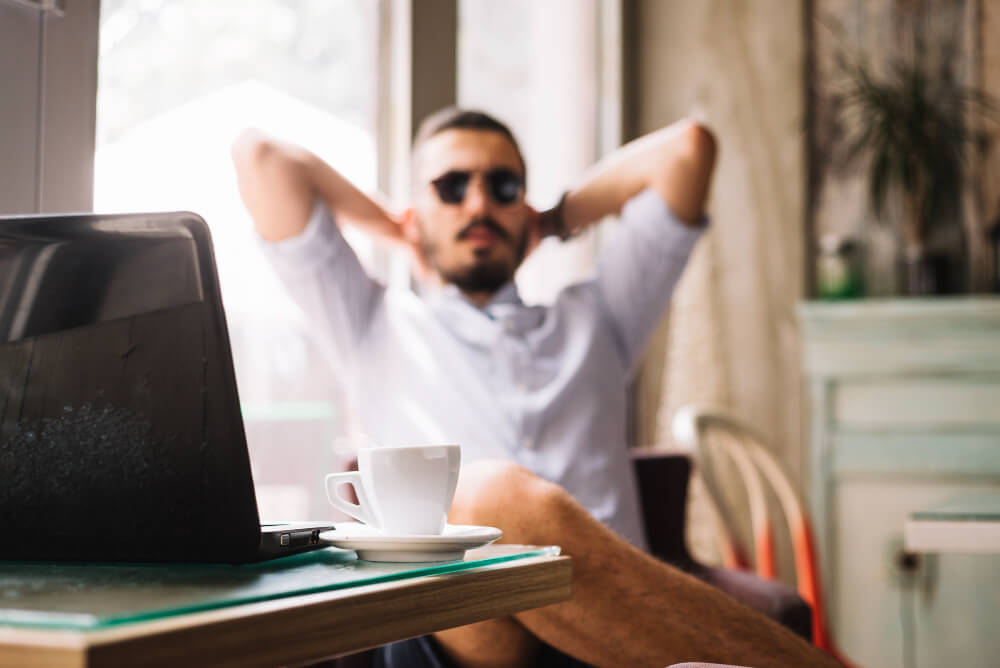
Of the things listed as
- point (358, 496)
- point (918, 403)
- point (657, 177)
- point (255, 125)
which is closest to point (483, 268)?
point (657, 177)

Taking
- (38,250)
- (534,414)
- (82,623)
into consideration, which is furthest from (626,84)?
(82,623)

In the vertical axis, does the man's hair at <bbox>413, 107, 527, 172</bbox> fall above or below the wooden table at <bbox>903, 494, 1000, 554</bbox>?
above

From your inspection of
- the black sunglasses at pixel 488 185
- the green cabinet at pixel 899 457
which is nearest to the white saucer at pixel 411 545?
the black sunglasses at pixel 488 185

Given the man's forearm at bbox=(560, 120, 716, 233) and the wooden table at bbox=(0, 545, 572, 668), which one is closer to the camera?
Answer: the wooden table at bbox=(0, 545, 572, 668)

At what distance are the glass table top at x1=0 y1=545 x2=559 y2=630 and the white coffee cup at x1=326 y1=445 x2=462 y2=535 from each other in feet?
0.12

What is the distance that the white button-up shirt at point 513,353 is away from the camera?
1.78 metres

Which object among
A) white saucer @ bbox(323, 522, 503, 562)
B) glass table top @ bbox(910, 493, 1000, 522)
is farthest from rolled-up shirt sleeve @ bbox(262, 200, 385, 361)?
white saucer @ bbox(323, 522, 503, 562)

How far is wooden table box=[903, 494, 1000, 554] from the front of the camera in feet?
3.70

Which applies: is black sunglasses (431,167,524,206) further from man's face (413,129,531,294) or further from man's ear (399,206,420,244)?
man's ear (399,206,420,244)

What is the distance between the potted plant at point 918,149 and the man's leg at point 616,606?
2315 mm

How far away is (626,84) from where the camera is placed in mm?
3451

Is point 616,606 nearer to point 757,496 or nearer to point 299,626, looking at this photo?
point 299,626

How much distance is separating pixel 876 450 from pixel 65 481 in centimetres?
262

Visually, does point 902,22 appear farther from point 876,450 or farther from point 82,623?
point 82,623
